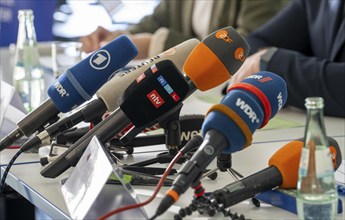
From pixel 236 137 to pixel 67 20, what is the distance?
3.43m

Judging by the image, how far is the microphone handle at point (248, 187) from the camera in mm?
985

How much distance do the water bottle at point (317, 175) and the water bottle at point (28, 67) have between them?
3.83 ft

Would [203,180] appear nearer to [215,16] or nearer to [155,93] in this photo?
[155,93]

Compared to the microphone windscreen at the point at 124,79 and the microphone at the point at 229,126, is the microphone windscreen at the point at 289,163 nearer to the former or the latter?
the microphone at the point at 229,126

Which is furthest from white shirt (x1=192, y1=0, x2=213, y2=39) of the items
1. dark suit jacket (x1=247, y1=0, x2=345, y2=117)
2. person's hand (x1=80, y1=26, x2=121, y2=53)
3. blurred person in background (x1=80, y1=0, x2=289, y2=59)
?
dark suit jacket (x1=247, y1=0, x2=345, y2=117)

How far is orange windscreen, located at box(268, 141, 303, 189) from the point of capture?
102cm

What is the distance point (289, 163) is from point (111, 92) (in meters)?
0.31

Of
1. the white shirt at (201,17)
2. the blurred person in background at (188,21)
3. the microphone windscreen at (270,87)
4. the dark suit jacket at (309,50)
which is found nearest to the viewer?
the microphone windscreen at (270,87)

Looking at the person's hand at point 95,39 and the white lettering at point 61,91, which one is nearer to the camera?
the white lettering at point 61,91

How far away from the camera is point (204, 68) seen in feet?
3.45

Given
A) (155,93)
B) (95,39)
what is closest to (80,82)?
(155,93)

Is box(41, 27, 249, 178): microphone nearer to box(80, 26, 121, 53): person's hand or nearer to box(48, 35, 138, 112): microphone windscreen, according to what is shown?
box(48, 35, 138, 112): microphone windscreen

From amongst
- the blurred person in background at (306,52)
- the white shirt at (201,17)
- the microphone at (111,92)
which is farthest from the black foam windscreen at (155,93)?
the white shirt at (201,17)

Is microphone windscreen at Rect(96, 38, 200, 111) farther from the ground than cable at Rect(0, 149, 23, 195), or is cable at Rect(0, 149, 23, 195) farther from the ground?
microphone windscreen at Rect(96, 38, 200, 111)
